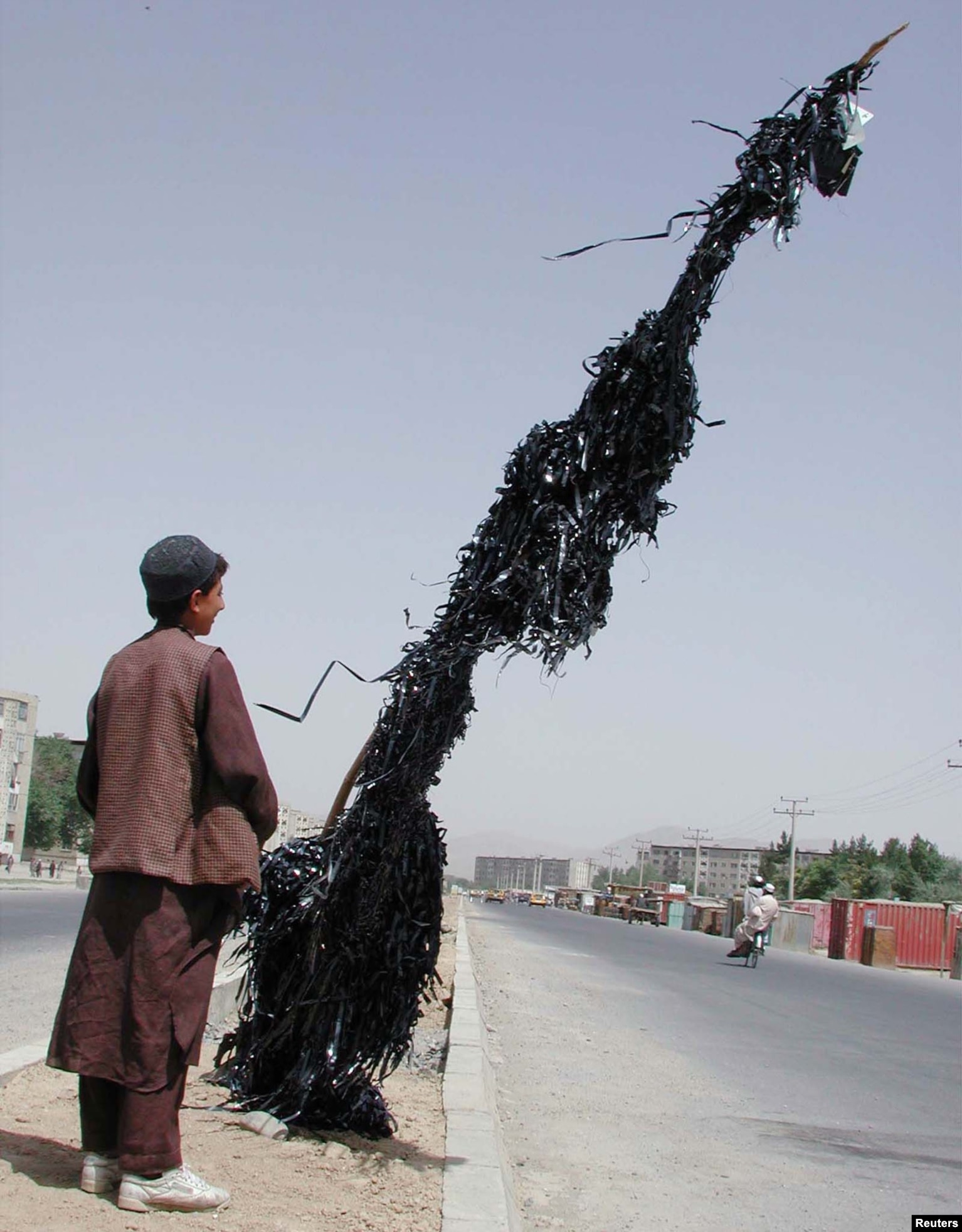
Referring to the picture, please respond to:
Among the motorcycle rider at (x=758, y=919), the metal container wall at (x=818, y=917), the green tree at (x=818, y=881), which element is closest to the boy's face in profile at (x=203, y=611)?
the motorcycle rider at (x=758, y=919)

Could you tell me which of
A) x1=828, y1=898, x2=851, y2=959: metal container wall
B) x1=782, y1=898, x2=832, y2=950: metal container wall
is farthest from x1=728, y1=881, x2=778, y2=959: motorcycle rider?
x1=782, y1=898, x2=832, y2=950: metal container wall

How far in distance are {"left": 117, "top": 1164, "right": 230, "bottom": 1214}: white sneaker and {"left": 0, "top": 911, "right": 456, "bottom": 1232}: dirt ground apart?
1.3 inches

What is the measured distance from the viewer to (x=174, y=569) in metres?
3.93

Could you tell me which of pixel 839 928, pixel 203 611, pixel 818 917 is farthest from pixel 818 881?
pixel 203 611

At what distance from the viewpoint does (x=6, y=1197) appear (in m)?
3.46

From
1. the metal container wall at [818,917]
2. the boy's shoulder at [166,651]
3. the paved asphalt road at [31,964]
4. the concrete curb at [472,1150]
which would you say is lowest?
the metal container wall at [818,917]

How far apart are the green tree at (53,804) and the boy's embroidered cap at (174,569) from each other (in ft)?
355

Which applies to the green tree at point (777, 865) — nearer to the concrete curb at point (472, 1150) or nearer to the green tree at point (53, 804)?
the green tree at point (53, 804)

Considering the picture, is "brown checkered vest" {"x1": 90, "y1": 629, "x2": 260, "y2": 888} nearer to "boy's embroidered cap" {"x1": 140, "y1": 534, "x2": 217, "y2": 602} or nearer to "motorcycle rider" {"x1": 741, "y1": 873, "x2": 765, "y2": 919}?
"boy's embroidered cap" {"x1": 140, "y1": 534, "x2": 217, "y2": 602}

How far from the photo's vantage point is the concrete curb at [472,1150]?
13.1 ft

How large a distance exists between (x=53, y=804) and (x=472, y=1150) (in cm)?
11994

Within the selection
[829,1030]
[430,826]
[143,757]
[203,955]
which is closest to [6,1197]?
[203,955]

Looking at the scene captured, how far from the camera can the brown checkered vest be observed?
361cm

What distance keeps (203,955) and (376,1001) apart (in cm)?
134
